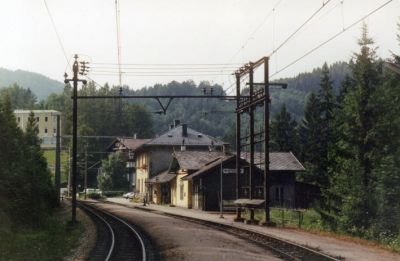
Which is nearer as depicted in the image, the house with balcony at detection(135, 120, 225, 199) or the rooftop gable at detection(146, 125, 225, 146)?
the house with balcony at detection(135, 120, 225, 199)

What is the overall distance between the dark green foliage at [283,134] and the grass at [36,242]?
76537 millimetres

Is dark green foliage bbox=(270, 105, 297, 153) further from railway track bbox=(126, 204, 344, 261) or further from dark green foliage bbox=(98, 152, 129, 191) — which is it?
railway track bbox=(126, 204, 344, 261)

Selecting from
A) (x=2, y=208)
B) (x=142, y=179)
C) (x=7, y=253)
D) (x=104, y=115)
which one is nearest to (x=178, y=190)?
(x=142, y=179)

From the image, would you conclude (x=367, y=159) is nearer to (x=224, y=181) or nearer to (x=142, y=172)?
(x=224, y=181)

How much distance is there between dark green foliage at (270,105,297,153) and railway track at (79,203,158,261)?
7414cm

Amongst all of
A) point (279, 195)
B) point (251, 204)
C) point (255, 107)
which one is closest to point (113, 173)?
point (279, 195)

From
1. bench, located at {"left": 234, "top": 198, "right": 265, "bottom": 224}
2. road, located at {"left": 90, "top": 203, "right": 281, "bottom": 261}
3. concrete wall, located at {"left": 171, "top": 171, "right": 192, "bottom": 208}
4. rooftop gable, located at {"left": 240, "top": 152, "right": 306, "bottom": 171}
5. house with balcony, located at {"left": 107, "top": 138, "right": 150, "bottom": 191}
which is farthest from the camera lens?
house with balcony, located at {"left": 107, "top": 138, "right": 150, "bottom": 191}

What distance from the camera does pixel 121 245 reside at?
21516 millimetres

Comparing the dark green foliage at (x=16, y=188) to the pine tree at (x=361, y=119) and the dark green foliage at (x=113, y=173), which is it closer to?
the pine tree at (x=361, y=119)

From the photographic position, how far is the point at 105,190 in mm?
97188

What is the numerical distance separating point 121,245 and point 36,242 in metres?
3.11

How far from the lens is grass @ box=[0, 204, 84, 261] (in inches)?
693

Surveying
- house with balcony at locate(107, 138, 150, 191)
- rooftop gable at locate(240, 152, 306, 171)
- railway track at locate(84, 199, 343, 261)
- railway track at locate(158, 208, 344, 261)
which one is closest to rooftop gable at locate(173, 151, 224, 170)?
rooftop gable at locate(240, 152, 306, 171)

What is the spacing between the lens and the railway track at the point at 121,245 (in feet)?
59.1
